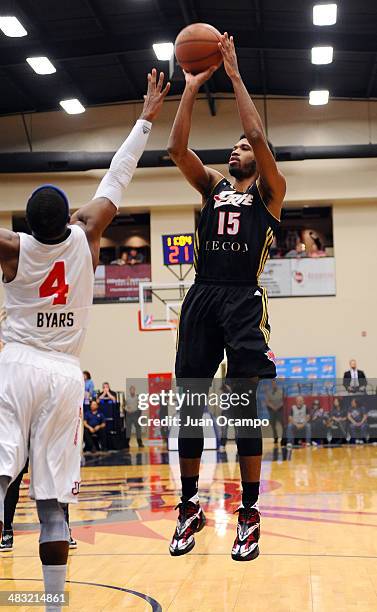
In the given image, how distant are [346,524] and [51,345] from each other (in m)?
6.01

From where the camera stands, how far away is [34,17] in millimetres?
17922

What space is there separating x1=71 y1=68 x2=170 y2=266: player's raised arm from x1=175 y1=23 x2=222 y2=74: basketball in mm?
200

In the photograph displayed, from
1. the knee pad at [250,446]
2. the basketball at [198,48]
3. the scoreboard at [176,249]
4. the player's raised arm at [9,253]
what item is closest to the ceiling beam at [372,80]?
the scoreboard at [176,249]

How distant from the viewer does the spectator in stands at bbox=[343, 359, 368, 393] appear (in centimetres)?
2100

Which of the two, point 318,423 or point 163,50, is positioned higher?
point 163,50

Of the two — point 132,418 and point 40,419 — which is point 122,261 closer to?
point 132,418

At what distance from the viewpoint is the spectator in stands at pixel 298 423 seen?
1991cm

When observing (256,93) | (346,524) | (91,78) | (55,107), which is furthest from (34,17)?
(346,524)

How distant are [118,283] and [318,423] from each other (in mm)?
7662

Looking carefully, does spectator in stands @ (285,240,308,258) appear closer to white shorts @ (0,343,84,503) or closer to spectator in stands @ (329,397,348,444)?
spectator in stands @ (329,397,348,444)

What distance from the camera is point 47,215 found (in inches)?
170

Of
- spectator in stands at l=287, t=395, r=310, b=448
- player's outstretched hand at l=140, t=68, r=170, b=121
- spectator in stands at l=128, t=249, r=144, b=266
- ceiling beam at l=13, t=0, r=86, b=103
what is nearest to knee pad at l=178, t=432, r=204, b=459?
player's outstretched hand at l=140, t=68, r=170, b=121

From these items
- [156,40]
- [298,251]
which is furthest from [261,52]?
[298,251]

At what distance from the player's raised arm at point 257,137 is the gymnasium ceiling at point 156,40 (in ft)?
43.4
